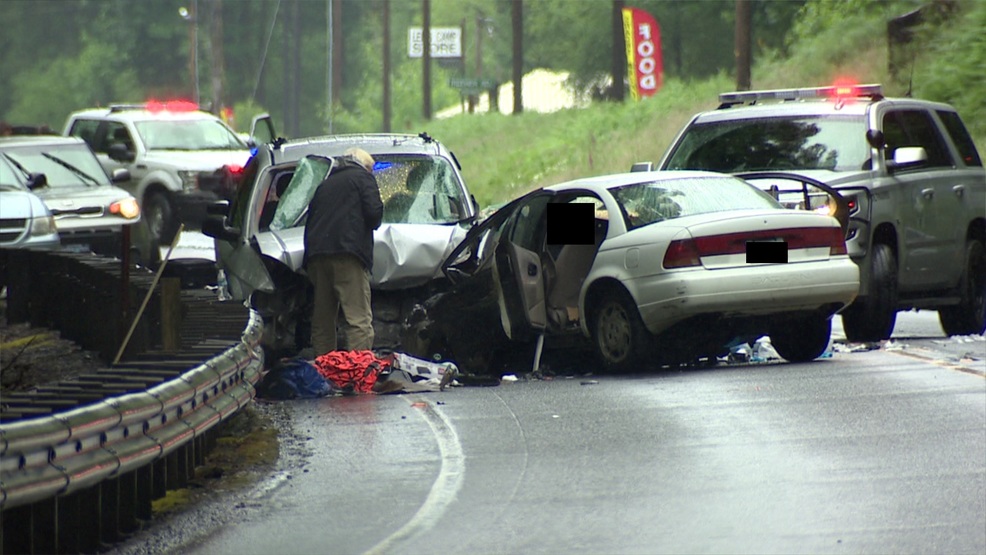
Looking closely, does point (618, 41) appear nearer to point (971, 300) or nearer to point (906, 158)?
point (971, 300)

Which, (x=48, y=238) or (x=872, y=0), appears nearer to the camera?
(x=48, y=238)

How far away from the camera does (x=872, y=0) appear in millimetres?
43438

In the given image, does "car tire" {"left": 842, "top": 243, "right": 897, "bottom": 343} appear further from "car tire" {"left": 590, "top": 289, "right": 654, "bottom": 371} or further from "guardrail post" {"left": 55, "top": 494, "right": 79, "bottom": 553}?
"guardrail post" {"left": 55, "top": 494, "right": 79, "bottom": 553}

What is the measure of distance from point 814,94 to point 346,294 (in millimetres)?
5025

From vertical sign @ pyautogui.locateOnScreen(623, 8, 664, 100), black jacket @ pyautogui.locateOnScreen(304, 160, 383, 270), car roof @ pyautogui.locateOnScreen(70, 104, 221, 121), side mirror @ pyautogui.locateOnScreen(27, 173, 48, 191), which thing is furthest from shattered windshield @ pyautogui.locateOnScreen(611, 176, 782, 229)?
vertical sign @ pyautogui.locateOnScreen(623, 8, 664, 100)

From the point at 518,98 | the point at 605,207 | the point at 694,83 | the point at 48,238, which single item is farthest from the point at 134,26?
the point at 605,207

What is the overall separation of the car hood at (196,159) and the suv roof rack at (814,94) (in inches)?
460

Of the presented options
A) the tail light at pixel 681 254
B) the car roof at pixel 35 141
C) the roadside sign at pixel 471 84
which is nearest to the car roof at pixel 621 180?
the tail light at pixel 681 254

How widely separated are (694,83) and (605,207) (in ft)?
131

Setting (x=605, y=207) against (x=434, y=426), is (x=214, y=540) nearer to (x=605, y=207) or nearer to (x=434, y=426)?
(x=434, y=426)

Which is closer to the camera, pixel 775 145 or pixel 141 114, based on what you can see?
pixel 775 145

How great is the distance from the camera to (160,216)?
88.3 feet

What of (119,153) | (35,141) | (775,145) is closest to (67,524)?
(775,145)

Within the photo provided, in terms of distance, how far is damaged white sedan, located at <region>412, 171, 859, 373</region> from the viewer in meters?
12.5
